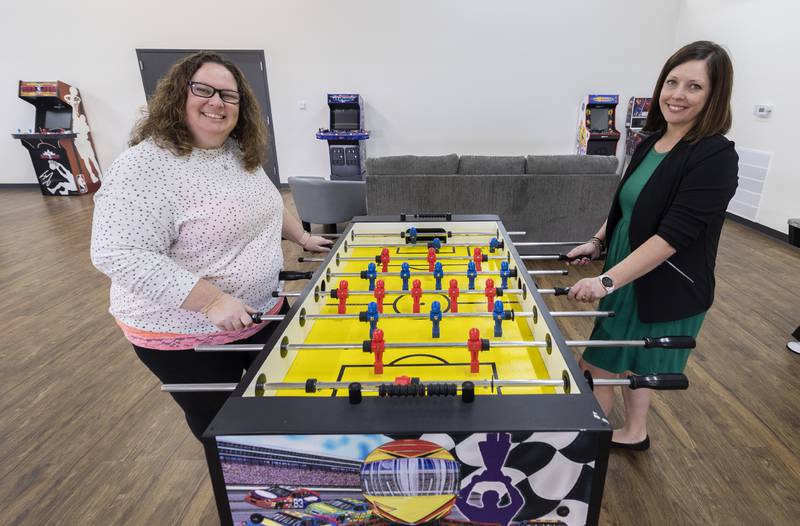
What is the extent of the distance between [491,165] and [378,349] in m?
2.77

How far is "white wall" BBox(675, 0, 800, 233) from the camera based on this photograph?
404 centimetres

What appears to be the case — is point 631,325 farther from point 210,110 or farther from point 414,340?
point 210,110

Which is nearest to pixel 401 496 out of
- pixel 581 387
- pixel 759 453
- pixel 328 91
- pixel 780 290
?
pixel 581 387

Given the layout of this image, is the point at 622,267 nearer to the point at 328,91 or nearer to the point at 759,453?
the point at 759,453

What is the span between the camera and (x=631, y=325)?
1.57m

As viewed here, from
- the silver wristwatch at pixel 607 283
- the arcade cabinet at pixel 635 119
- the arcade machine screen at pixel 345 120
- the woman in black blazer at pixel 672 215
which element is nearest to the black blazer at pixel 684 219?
the woman in black blazer at pixel 672 215

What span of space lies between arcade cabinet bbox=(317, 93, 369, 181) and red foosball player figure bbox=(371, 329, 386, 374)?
16.4ft

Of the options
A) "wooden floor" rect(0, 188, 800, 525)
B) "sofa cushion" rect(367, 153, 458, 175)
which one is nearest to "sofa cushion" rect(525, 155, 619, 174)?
"sofa cushion" rect(367, 153, 458, 175)

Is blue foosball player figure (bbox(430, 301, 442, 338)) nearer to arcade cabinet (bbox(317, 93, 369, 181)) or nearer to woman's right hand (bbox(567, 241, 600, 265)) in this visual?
woman's right hand (bbox(567, 241, 600, 265))

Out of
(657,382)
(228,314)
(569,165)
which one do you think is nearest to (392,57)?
(569,165)

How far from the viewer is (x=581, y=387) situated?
0.89m

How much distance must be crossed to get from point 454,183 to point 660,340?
2.67 meters

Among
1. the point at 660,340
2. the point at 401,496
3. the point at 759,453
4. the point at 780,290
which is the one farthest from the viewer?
the point at 780,290

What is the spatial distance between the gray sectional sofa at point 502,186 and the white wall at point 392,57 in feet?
10.2
